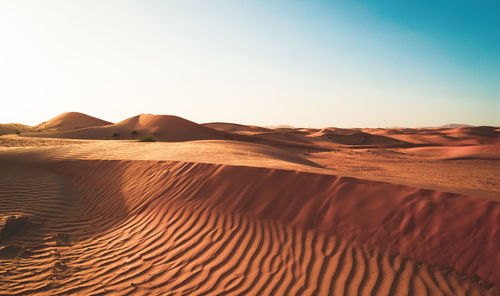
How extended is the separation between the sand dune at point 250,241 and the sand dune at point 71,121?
47.0 metres

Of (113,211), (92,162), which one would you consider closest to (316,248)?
(113,211)

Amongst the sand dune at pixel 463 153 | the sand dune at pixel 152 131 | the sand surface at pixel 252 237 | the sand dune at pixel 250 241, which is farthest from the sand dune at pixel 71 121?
the sand dune at pixel 463 153

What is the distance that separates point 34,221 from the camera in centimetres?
510

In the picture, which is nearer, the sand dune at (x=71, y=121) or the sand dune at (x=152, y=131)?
the sand dune at (x=152, y=131)

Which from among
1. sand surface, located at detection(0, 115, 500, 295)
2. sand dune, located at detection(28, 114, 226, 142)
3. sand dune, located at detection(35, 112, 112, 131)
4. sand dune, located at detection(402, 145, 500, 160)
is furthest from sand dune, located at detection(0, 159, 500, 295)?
sand dune, located at detection(35, 112, 112, 131)

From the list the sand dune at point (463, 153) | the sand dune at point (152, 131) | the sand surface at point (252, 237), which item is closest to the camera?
the sand surface at point (252, 237)

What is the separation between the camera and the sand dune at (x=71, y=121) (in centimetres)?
4485

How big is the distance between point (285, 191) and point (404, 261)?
2.18 m

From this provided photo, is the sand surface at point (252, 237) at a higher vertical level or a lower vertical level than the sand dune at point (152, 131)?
lower

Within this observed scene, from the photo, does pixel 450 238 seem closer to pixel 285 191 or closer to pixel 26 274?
pixel 285 191

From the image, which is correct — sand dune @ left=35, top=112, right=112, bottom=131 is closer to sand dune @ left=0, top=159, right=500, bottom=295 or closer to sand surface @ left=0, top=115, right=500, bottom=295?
sand surface @ left=0, top=115, right=500, bottom=295

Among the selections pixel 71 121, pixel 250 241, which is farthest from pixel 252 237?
pixel 71 121

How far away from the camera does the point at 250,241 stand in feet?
12.9

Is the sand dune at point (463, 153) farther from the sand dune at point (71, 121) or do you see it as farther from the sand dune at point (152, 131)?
the sand dune at point (71, 121)
